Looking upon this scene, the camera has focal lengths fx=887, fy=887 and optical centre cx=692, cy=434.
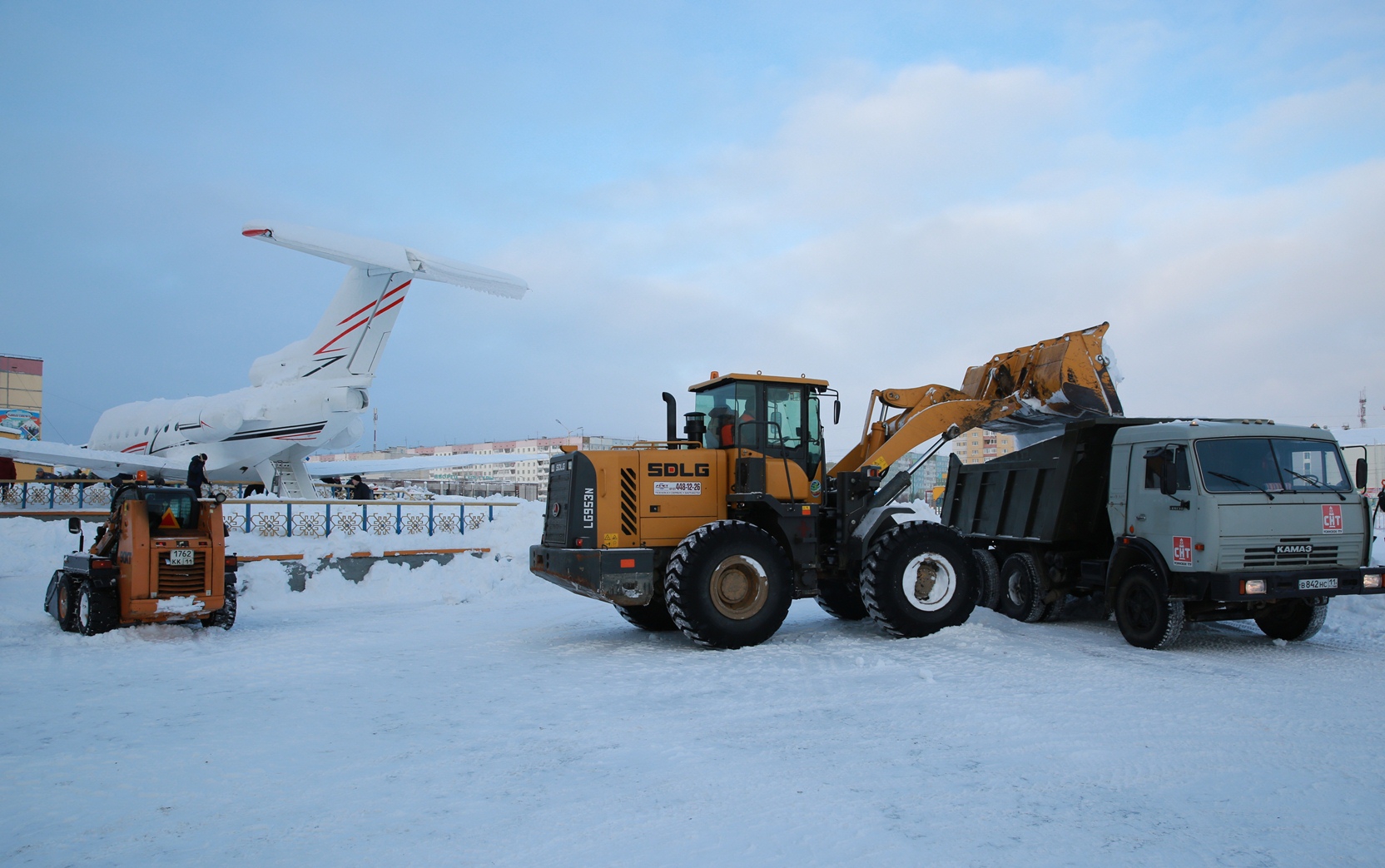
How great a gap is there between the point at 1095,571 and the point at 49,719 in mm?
9786

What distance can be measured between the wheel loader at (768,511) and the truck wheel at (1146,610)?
1.49m

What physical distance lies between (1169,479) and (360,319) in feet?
83.2

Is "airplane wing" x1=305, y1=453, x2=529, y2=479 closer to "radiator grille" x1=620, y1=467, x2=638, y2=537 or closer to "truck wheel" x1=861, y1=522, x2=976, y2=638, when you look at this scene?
"radiator grille" x1=620, y1=467, x2=638, y2=537

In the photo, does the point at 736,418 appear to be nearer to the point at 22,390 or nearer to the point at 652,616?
the point at 652,616

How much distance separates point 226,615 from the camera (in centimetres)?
1090

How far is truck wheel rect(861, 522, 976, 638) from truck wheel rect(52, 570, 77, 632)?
361 inches

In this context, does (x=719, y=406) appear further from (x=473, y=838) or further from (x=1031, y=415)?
(x=473, y=838)

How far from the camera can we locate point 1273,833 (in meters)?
4.15

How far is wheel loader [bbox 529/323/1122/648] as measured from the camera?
8.91 m

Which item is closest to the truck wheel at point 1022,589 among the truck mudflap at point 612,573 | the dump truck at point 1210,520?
the dump truck at point 1210,520

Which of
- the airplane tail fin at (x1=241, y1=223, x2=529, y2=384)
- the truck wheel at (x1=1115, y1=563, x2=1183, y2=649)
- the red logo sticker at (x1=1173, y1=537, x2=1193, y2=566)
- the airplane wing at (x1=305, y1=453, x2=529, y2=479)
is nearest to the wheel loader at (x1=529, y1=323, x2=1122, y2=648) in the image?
the truck wheel at (x1=1115, y1=563, x2=1183, y2=649)

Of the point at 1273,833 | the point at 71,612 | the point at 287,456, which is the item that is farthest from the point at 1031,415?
the point at 287,456

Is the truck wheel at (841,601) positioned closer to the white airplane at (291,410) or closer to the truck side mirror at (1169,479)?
the truck side mirror at (1169,479)

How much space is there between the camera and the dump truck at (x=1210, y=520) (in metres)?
8.25
